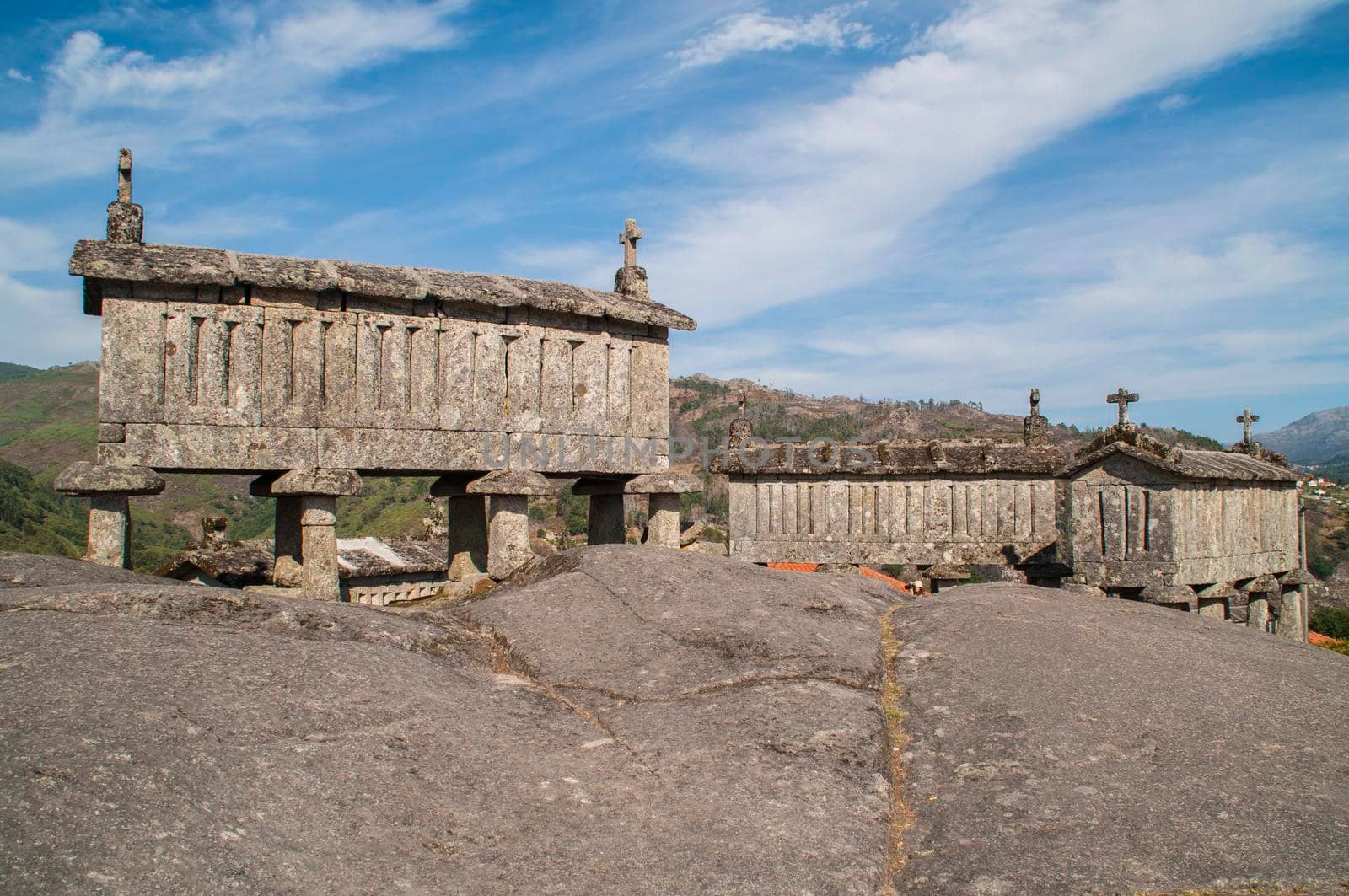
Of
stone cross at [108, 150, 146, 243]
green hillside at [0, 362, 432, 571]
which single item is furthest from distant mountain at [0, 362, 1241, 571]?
stone cross at [108, 150, 146, 243]

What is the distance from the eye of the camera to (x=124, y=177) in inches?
410

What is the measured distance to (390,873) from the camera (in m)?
3.25

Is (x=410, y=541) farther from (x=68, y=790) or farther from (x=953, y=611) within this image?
(x=68, y=790)

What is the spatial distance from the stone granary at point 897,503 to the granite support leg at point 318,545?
28.0 ft

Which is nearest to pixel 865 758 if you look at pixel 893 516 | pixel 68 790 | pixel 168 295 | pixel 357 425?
pixel 68 790

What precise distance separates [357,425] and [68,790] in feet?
25.5

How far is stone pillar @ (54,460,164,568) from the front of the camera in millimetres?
9172

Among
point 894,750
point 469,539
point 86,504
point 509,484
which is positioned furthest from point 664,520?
point 86,504

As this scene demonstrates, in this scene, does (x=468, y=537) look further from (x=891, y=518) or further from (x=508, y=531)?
(x=891, y=518)

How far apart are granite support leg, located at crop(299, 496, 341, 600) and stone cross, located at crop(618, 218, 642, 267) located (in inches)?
214

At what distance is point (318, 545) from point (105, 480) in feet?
6.97

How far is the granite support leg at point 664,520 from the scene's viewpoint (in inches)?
511

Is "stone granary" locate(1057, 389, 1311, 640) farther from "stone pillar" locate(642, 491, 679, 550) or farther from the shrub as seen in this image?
the shrub

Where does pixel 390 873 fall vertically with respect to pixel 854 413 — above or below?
below
